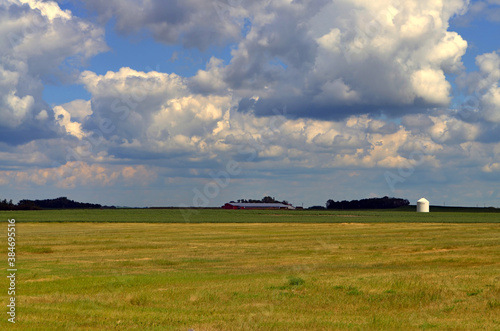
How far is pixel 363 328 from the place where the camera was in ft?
64.1

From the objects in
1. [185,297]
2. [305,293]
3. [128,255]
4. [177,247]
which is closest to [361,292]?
[305,293]

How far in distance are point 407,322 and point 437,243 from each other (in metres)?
34.8

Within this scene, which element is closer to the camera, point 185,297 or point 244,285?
point 185,297

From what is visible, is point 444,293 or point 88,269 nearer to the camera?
point 444,293

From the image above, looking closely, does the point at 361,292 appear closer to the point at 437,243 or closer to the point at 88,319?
the point at 88,319

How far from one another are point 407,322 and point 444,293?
4851 millimetres

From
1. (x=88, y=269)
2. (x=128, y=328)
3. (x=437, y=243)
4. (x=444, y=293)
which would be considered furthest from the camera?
(x=437, y=243)

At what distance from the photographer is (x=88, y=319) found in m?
20.7

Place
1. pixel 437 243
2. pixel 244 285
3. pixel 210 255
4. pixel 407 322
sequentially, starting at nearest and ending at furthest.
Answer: pixel 407 322
pixel 244 285
pixel 210 255
pixel 437 243

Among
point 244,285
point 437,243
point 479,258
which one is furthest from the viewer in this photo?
point 437,243

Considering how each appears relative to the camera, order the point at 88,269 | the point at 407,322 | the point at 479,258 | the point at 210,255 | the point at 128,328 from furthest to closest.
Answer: the point at 210,255 → the point at 479,258 → the point at 88,269 → the point at 407,322 → the point at 128,328

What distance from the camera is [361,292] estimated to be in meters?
25.3

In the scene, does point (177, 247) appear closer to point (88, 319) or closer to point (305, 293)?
point (305, 293)

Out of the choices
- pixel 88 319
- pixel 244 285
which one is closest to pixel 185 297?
pixel 244 285
